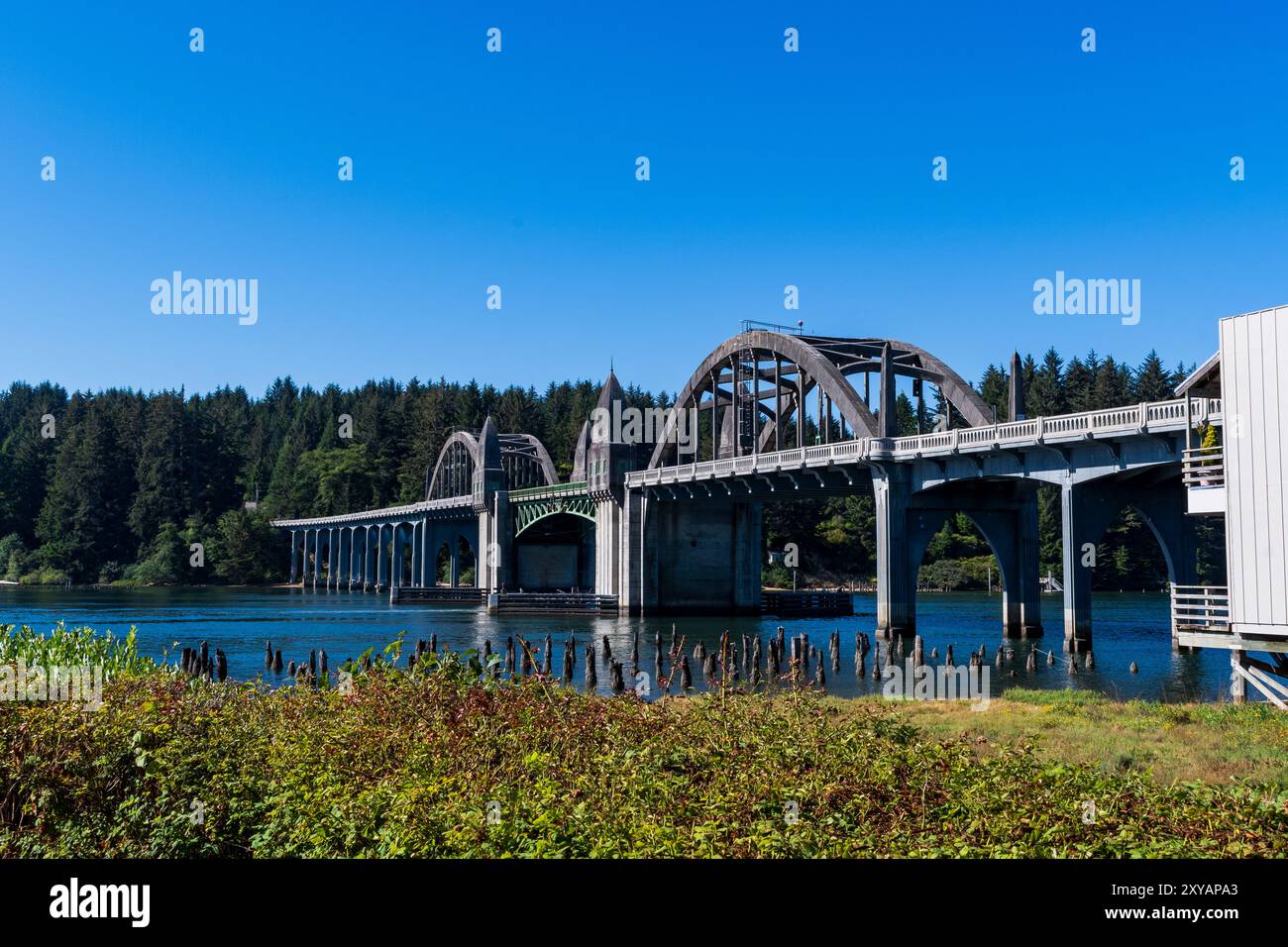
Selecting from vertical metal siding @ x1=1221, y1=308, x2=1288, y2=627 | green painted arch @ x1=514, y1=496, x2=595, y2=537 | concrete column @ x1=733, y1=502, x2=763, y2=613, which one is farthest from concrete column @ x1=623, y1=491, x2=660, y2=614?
vertical metal siding @ x1=1221, y1=308, x2=1288, y2=627

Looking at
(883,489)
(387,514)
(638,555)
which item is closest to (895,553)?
(883,489)

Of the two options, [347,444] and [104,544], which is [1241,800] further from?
[347,444]

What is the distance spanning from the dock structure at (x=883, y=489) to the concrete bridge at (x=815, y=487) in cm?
12

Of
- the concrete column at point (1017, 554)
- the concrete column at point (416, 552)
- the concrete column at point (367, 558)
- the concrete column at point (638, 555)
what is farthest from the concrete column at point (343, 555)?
the concrete column at point (1017, 554)

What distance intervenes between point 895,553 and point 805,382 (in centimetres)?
2246

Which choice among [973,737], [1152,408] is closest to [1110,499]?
[1152,408]

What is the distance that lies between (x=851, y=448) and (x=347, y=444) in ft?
474

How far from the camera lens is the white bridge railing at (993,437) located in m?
43.2

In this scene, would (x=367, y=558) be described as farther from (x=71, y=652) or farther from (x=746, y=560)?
(x=71, y=652)

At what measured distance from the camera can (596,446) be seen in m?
93.9

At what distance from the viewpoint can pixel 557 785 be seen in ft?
43.1
